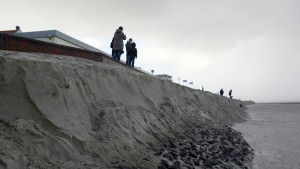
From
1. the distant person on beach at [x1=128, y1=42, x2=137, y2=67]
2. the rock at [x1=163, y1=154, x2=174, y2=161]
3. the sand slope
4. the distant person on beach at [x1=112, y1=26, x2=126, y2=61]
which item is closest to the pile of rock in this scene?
the rock at [x1=163, y1=154, x2=174, y2=161]

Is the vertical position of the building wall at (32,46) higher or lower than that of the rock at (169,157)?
higher

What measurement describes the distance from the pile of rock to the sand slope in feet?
1.47

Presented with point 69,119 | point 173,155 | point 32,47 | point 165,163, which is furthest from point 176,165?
point 32,47

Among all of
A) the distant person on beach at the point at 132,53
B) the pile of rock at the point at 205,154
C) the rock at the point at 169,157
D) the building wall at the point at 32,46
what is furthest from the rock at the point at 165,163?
the distant person on beach at the point at 132,53

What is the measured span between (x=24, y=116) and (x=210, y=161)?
5610 millimetres

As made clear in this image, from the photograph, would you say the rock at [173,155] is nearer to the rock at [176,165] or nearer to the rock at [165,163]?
the rock at [176,165]

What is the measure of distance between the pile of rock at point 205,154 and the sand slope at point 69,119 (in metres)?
0.45

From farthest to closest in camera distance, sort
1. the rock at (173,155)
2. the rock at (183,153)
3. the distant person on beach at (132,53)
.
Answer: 1. the distant person on beach at (132,53)
2. the rock at (183,153)
3. the rock at (173,155)

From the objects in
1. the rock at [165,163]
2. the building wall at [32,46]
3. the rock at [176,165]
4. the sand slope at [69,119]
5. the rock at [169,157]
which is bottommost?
the rock at [176,165]

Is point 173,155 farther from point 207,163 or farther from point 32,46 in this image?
point 32,46

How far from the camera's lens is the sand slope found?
19.9 feet

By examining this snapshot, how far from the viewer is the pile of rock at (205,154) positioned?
8.52 metres

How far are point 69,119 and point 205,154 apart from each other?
4.94 m

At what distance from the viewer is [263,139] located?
14844mm
